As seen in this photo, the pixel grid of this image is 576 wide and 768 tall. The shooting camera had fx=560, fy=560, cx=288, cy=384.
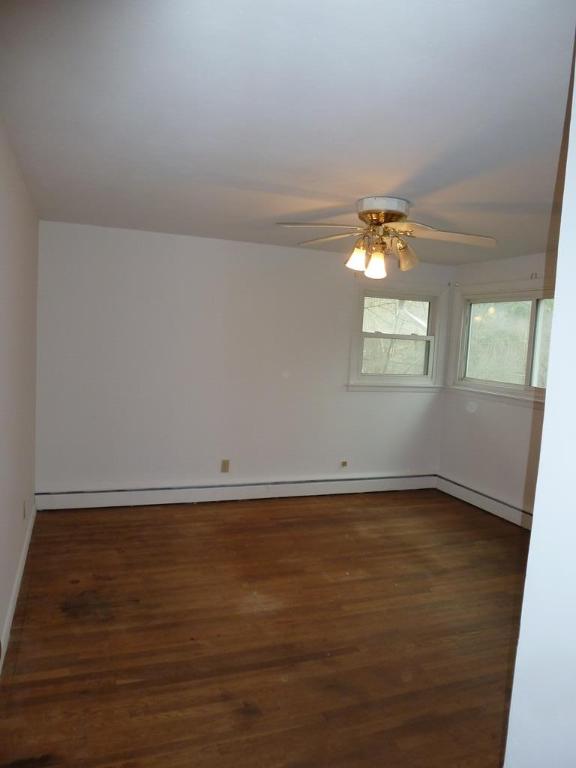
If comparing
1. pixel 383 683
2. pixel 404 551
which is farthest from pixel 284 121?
pixel 404 551

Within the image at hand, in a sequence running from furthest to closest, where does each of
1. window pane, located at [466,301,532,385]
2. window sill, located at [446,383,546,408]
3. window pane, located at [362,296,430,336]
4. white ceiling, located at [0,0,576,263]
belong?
window pane, located at [362,296,430,336]
window pane, located at [466,301,532,385]
window sill, located at [446,383,546,408]
white ceiling, located at [0,0,576,263]

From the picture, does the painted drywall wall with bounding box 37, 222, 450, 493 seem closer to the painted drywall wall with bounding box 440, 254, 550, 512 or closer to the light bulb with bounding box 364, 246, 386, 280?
the painted drywall wall with bounding box 440, 254, 550, 512

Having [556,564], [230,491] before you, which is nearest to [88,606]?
[230,491]

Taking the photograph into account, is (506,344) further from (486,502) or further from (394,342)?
(486,502)

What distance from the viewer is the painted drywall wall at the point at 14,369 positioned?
8.35 ft

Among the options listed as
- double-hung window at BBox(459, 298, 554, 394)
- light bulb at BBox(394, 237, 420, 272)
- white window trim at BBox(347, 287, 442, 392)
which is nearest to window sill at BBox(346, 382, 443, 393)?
white window trim at BBox(347, 287, 442, 392)

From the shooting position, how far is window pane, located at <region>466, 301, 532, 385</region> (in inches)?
197

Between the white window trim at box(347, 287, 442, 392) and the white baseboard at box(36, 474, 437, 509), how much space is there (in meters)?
0.92

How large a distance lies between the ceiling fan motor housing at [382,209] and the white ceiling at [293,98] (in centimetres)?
9

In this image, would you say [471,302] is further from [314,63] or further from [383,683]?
[314,63]

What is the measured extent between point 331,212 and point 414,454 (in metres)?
3.13

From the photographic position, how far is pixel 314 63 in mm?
1582

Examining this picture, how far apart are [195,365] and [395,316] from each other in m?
2.11

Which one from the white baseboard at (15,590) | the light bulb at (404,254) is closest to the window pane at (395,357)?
the light bulb at (404,254)
